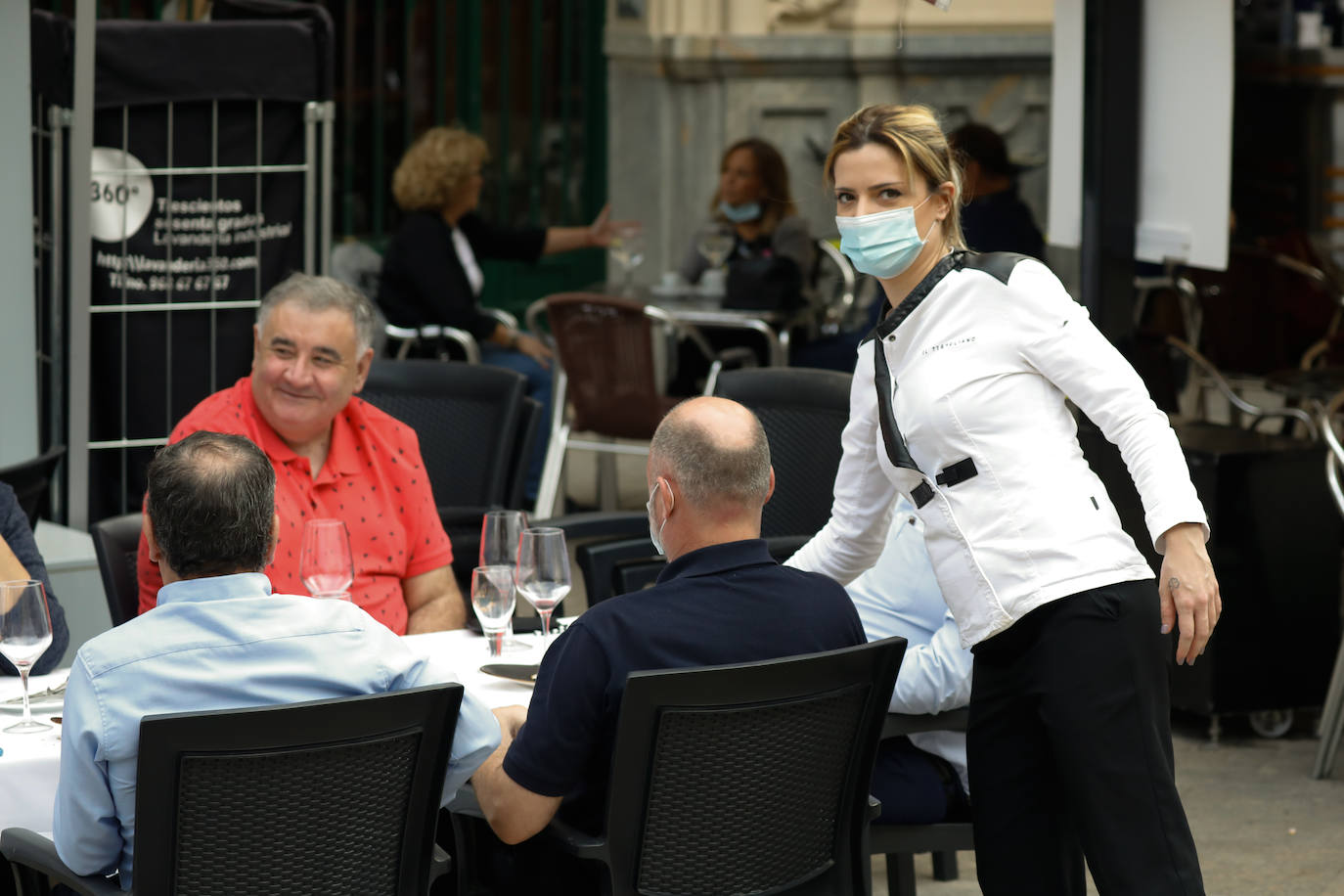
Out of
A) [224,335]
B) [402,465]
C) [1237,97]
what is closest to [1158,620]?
[402,465]

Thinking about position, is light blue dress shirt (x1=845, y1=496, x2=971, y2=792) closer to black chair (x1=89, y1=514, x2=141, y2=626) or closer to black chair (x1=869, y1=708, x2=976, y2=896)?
black chair (x1=869, y1=708, x2=976, y2=896)

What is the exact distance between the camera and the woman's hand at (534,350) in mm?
7184

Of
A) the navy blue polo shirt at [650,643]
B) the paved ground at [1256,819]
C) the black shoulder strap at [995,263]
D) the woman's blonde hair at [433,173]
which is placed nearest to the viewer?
the navy blue polo shirt at [650,643]

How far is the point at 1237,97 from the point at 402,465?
18.4ft

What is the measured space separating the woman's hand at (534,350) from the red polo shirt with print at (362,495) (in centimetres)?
329

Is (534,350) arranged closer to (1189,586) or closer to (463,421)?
(463,421)

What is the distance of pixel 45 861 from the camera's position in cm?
230

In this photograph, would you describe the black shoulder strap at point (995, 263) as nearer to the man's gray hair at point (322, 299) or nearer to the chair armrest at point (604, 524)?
the man's gray hair at point (322, 299)

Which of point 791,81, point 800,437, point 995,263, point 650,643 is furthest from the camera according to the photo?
point 791,81

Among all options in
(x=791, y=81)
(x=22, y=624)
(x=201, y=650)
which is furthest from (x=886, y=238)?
(x=791, y=81)

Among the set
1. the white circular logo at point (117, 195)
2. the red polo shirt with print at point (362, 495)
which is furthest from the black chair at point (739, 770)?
the white circular logo at point (117, 195)

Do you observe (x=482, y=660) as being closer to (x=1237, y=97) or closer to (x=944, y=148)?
(x=944, y=148)

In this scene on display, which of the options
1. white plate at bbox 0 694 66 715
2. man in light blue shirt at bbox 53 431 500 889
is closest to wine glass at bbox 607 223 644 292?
white plate at bbox 0 694 66 715

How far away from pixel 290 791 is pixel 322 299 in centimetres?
175
